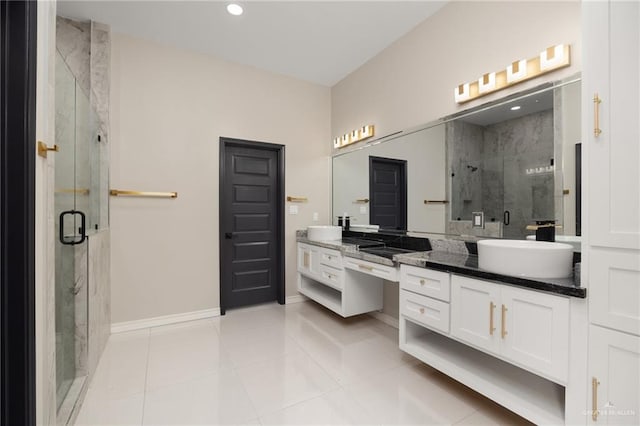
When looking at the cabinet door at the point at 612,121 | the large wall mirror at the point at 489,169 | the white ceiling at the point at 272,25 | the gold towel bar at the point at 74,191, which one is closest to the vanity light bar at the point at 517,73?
the large wall mirror at the point at 489,169

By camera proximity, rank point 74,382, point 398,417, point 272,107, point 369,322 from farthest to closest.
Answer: point 272,107 → point 369,322 → point 74,382 → point 398,417

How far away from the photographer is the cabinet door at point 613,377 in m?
1.19

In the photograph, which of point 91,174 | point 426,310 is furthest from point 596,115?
point 91,174

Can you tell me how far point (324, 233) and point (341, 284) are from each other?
77 centimetres

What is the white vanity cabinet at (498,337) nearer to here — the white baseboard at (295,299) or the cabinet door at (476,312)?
the cabinet door at (476,312)

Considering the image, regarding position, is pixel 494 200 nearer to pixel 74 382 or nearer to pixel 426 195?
pixel 426 195

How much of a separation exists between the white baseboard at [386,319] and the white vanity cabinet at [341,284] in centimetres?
15

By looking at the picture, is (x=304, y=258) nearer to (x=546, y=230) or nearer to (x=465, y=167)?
(x=465, y=167)

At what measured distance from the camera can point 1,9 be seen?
1.03 m

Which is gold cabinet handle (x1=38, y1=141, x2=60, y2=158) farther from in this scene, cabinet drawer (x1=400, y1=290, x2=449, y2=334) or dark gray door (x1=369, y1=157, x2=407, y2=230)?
dark gray door (x1=369, y1=157, x2=407, y2=230)

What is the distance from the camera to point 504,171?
2.13m

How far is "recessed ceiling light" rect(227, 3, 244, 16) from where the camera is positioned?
250 centimetres

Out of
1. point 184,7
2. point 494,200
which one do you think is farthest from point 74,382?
point 494,200

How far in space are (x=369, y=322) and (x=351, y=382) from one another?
117 centimetres
